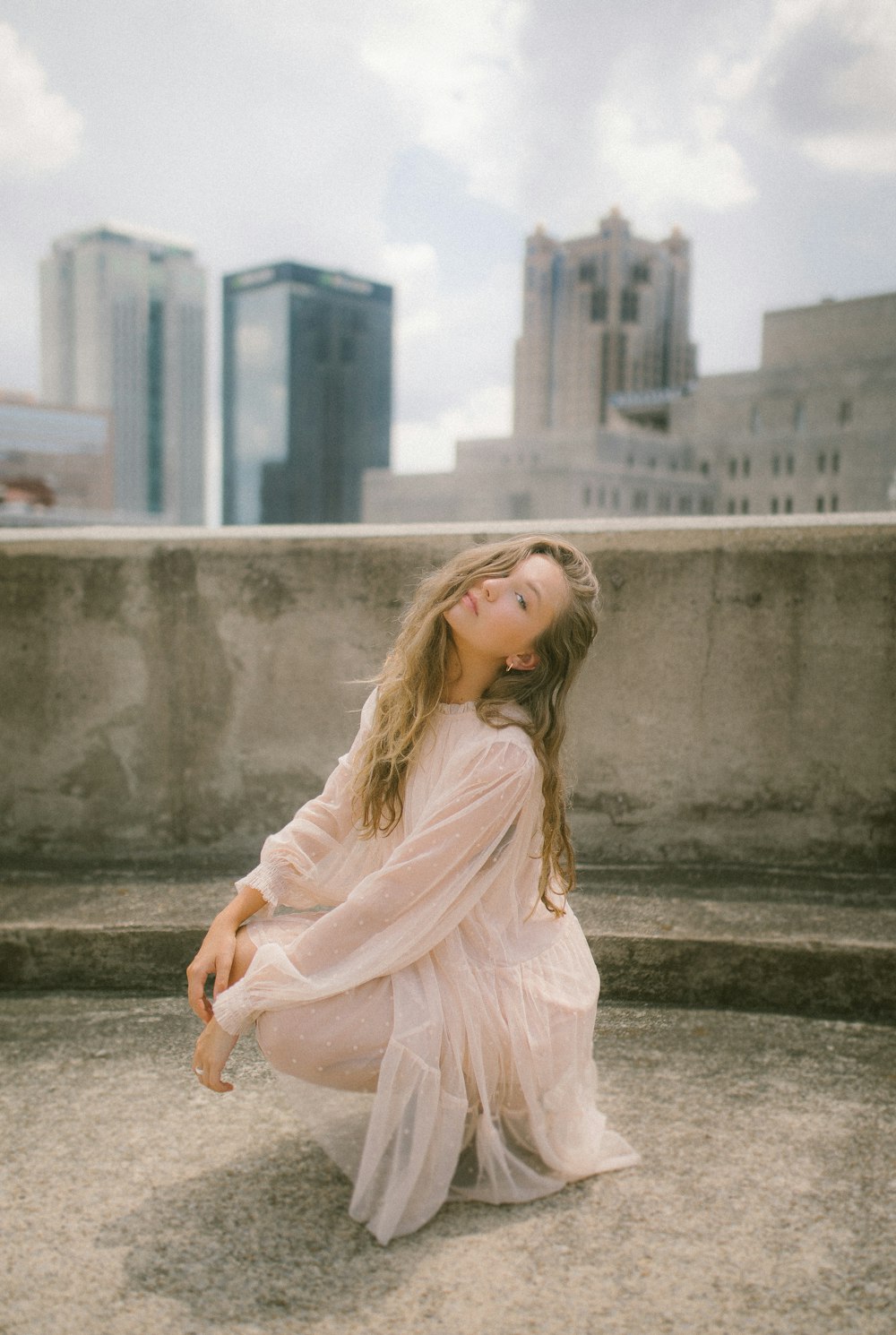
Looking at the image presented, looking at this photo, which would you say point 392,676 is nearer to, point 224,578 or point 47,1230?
point 47,1230

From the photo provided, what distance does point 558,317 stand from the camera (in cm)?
9981

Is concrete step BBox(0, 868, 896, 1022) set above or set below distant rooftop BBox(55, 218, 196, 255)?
below

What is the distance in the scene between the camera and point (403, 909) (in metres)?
1.88

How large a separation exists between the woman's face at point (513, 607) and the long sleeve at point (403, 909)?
18 cm

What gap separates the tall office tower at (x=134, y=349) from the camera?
513ft

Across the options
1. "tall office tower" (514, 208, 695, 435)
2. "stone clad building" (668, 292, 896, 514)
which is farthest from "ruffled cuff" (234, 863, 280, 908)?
"tall office tower" (514, 208, 695, 435)

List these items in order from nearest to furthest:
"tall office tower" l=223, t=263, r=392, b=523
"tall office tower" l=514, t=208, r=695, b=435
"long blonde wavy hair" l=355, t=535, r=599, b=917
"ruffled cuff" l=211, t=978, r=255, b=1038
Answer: "ruffled cuff" l=211, t=978, r=255, b=1038 < "long blonde wavy hair" l=355, t=535, r=599, b=917 < "tall office tower" l=514, t=208, r=695, b=435 < "tall office tower" l=223, t=263, r=392, b=523

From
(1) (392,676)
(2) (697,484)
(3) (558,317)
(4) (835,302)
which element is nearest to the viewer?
(1) (392,676)

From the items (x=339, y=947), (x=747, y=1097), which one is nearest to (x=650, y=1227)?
(x=747, y=1097)

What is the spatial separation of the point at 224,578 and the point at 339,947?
1.79 metres

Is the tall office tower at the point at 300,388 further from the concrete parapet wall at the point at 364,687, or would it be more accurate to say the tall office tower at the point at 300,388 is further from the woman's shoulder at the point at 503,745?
the woman's shoulder at the point at 503,745

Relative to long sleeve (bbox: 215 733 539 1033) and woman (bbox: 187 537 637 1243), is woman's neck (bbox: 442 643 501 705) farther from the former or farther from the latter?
long sleeve (bbox: 215 733 539 1033)

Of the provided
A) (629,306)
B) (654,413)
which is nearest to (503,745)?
(654,413)

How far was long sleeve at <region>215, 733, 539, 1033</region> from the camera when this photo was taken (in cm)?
185
